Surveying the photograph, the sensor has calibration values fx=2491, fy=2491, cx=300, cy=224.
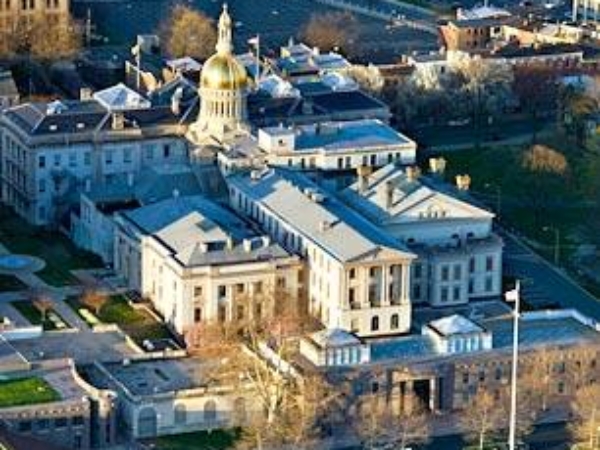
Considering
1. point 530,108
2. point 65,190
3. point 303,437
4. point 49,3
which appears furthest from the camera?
point 49,3

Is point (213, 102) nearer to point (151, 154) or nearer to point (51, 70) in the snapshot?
point (151, 154)

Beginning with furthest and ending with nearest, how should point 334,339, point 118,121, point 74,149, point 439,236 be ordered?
point 118,121 → point 74,149 → point 439,236 → point 334,339

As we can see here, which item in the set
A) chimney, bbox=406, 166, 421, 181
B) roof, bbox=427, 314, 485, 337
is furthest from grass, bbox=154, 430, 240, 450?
chimney, bbox=406, 166, 421, 181

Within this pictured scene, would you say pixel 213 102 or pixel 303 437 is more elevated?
pixel 213 102

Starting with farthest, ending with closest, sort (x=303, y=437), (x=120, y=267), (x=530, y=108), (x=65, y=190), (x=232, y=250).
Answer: (x=530, y=108)
(x=65, y=190)
(x=120, y=267)
(x=232, y=250)
(x=303, y=437)

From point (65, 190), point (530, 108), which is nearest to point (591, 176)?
point (530, 108)

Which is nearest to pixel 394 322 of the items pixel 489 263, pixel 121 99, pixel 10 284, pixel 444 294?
pixel 444 294

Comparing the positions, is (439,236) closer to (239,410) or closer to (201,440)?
(239,410)
